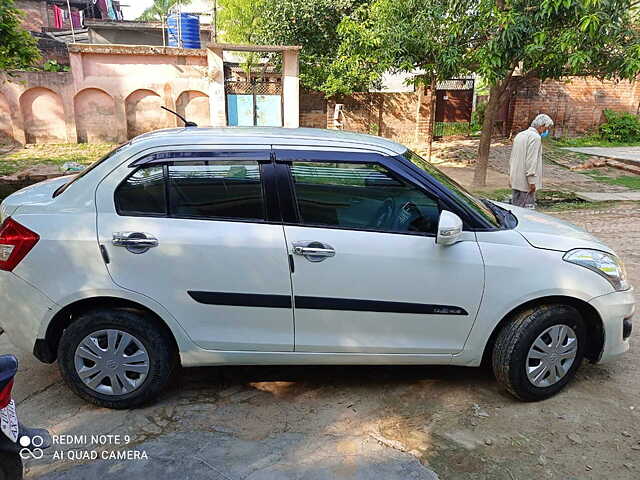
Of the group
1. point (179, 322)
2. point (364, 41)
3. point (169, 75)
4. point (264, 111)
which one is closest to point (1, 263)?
point (179, 322)

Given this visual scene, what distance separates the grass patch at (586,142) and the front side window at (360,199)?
1710 cm

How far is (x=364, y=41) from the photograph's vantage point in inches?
427

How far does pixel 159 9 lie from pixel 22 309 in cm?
2685

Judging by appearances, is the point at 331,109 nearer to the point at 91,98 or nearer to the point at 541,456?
the point at 91,98

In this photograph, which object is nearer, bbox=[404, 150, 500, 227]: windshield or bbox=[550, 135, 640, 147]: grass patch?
bbox=[404, 150, 500, 227]: windshield

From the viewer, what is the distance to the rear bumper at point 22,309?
3072 mm

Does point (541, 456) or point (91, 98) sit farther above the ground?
point (91, 98)

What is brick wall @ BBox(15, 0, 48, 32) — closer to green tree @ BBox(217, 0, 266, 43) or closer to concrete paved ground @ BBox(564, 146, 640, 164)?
green tree @ BBox(217, 0, 266, 43)

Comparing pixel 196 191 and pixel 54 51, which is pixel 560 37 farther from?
pixel 54 51

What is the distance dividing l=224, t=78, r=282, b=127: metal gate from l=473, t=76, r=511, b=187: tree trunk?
665cm

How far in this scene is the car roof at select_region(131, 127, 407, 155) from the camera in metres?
3.28

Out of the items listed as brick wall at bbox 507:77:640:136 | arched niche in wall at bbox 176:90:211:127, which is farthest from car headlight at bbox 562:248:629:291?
brick wall at bbox 507:77:640:136

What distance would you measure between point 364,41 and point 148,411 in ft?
31.0

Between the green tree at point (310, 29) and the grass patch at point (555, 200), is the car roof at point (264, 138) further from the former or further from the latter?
the green tree at point (310, 29)
